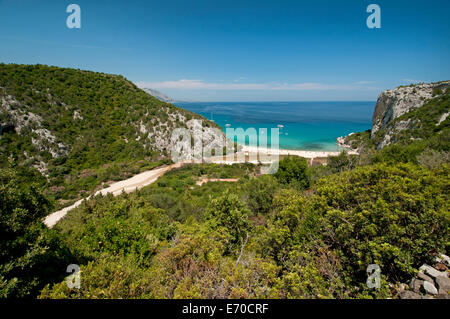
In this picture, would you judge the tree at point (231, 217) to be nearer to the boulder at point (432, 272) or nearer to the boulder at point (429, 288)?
the boulder at point (432, 272)

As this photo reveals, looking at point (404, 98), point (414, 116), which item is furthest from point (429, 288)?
point (404, 98)

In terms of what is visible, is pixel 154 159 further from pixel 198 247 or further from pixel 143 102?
pixel 198 247

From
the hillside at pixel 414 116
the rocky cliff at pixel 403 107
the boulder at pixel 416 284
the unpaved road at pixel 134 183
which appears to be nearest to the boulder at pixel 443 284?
the boulder at pixel 416 284

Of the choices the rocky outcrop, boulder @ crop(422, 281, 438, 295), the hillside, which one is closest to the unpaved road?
the rocky outcrop

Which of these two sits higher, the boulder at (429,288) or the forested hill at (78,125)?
the forested hill at (78,125)

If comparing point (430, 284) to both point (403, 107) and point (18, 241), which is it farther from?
point (403, 107)
